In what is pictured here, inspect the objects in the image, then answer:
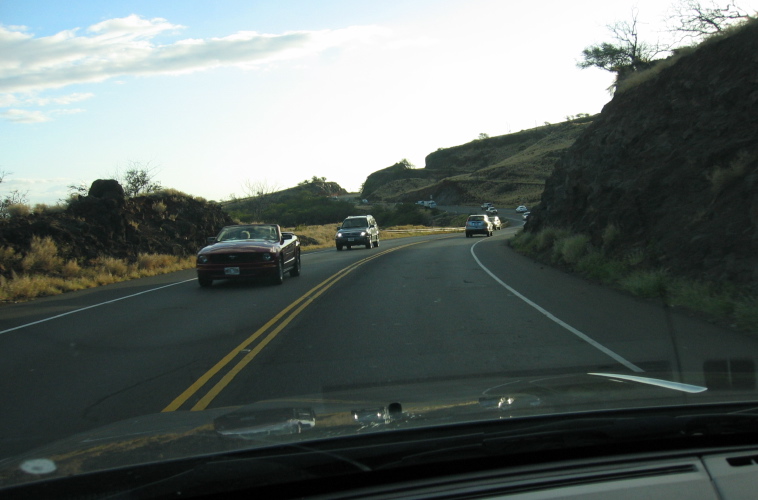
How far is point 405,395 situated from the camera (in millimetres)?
4250

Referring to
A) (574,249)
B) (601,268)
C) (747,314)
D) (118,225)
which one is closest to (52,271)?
(118,225)

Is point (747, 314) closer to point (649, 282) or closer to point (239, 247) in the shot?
point (649, 282)

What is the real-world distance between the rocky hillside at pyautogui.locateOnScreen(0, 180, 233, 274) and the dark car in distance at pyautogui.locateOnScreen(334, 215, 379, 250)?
6.55 m

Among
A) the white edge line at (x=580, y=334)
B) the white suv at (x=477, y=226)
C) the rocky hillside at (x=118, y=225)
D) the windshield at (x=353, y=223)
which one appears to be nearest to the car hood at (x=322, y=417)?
the white edge line at (x=580, y=334)

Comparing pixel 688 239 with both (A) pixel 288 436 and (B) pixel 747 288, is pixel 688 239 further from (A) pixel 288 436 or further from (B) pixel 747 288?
(A) pixel 288 436

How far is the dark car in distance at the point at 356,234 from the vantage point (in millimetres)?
36031

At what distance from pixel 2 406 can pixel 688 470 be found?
6204 millimetres

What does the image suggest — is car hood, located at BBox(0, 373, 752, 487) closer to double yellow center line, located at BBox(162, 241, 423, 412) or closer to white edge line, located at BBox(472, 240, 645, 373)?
double yellow center line, located at BBox(162, 241, 423, 412)

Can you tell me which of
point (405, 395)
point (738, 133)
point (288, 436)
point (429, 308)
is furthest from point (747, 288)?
point (288, 436)

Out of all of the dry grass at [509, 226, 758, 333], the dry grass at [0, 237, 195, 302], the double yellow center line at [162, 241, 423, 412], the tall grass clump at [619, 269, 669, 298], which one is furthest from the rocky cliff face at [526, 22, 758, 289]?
the dry grass at [0, 237, 195, 302]

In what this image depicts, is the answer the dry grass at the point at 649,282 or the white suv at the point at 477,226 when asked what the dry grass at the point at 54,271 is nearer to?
the dry grass at the point at 649,282

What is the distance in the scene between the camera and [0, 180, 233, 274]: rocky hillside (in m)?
23.1

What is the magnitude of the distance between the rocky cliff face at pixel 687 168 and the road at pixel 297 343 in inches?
79.9

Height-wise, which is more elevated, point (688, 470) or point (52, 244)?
point (52, 244)
